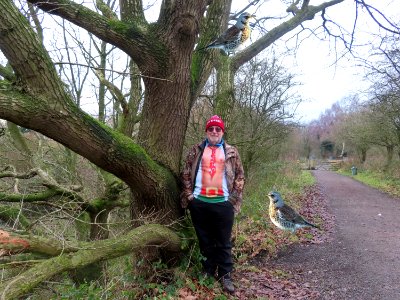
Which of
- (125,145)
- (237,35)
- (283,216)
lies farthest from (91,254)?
(237,35)

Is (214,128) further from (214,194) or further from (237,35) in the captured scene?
(237,35)

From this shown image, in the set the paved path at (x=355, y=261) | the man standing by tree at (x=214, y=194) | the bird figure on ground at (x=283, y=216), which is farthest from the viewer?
the paved path at (x=355, y=261)

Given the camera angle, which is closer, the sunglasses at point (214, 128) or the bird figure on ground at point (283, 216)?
the sunglasses at point (214, 128)

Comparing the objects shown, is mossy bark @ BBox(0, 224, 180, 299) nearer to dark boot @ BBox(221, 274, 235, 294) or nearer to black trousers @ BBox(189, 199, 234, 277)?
black trousers @ BBox(189, 199, 234, 277)

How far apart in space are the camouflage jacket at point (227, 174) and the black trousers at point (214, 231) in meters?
0.11

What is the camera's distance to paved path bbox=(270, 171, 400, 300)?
4754 millimetres

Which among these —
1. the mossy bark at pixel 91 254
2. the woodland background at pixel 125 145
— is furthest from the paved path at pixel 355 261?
the mossy bark at pixel 91 254

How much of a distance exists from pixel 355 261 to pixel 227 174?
10.6 feet

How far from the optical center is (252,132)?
1425cm

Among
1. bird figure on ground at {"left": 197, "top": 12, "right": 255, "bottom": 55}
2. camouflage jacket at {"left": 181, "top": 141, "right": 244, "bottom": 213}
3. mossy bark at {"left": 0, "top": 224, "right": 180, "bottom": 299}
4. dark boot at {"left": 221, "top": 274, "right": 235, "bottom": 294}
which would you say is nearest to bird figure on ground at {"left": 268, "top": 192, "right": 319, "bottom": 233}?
camouflage jacket at {"left": 181, "top": 141, "right": 244, "bottom": 213}

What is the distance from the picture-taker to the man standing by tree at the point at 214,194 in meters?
4.18

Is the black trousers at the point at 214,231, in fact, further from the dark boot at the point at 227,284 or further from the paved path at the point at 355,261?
the paved path at the point at 355,261

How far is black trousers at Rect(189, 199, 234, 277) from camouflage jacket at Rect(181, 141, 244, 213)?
0.11 m

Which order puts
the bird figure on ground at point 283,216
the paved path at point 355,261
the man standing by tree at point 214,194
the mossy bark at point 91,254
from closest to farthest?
the mossy bark at point 91,254
the man standing by tree at point 214,194
the bird figure on ground at point 283,216
the paved path at point 355,261
